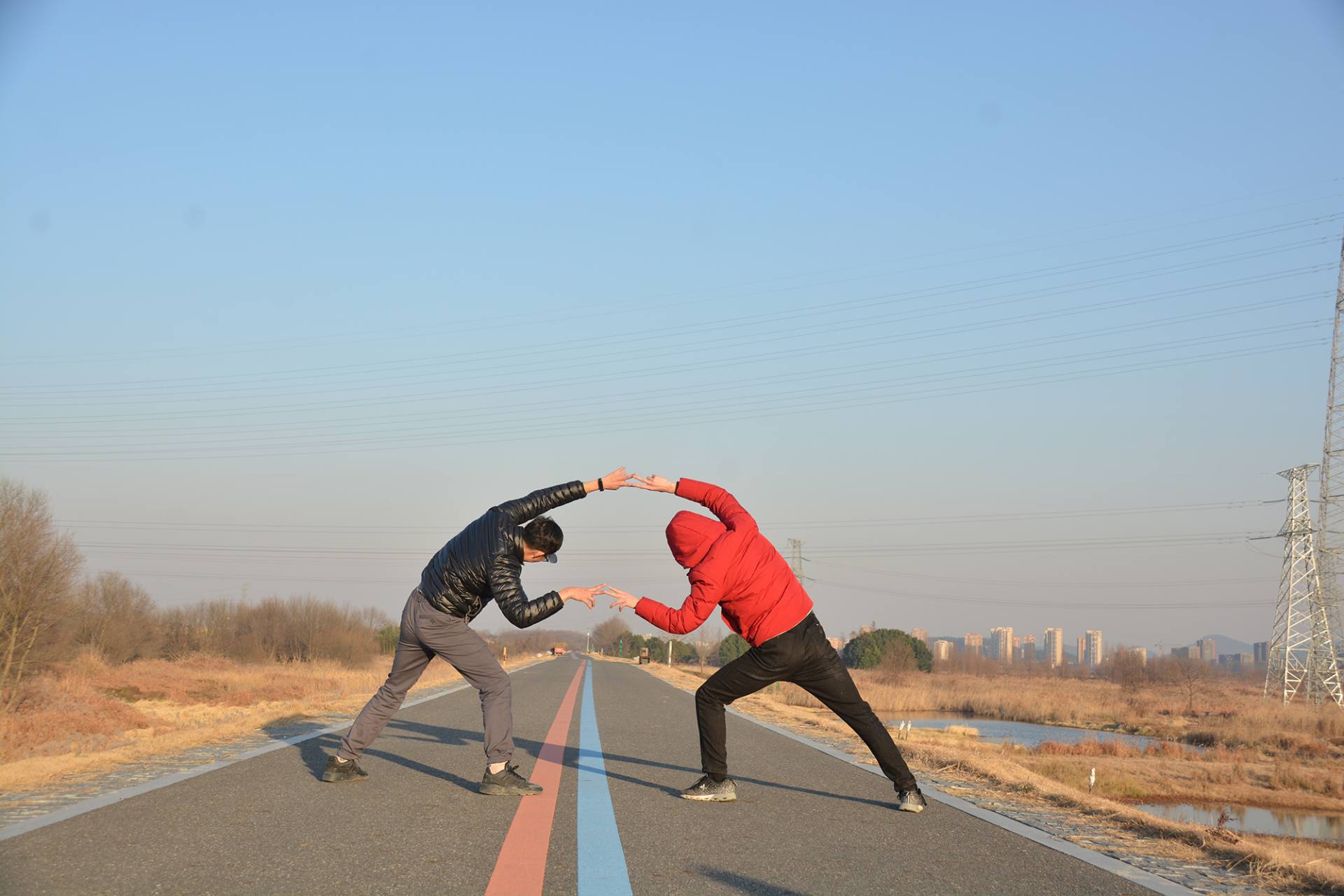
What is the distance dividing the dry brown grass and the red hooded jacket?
4.24 m

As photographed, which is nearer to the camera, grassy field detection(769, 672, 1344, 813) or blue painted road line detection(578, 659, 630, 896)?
blue painted road line detection(578, 659, 630, 896)

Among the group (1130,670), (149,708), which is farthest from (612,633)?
(149,708)

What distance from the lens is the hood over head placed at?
6.41m

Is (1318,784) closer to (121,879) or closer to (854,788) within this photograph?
(854,788)

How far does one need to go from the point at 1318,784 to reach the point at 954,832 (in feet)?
90.4

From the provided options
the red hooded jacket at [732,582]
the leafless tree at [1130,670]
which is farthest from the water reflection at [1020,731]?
the red hooded jacket at [732,582]

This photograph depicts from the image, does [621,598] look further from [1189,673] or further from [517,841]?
[1189,673]

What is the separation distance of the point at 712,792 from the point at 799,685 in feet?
3.05

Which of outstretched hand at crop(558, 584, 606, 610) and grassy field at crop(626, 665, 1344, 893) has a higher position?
outstretched hand at crop(558, 584, 606, 610)

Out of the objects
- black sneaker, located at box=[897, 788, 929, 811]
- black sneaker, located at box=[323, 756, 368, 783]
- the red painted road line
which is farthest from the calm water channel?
Result: black sneaker, located at box=[323, 756, 368, 783]

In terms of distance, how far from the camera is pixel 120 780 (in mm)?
6492

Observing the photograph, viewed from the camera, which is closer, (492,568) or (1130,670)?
(492,568)

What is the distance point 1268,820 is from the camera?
859 inches

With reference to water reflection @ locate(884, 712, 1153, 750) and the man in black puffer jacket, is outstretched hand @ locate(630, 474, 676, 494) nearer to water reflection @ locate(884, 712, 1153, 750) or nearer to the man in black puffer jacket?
the man in black puffer jacket
